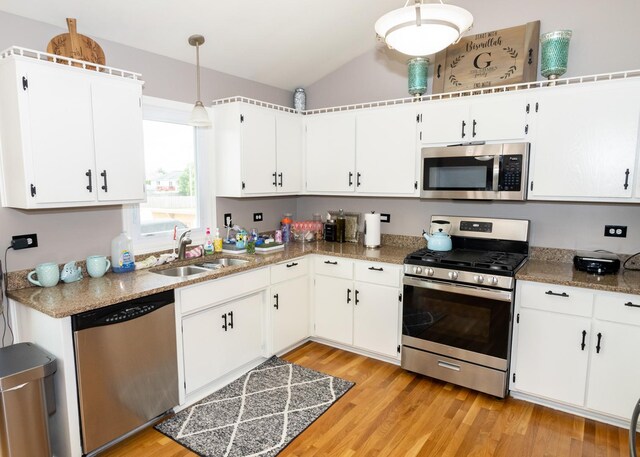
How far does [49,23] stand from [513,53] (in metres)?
3.16

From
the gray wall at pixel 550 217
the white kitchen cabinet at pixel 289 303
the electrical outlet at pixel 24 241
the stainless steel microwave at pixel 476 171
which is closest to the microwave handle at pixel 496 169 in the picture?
the stainless steel microwave at pixel 476 171

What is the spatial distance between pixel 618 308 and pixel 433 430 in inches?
52.9

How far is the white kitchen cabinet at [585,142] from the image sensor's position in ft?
8.24

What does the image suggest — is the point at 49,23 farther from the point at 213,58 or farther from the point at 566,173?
the point at 566,173

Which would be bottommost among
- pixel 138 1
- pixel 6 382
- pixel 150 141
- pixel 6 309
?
pixel 6 382

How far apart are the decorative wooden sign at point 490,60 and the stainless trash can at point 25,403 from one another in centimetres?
332

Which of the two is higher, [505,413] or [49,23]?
[49,23]

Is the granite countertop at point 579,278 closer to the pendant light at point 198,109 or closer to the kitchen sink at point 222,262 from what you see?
the kitchen sink at point 222,262

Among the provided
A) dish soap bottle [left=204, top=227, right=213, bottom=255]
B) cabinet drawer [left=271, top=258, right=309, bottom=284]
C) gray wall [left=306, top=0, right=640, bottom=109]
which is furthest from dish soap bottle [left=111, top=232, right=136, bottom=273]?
gray wall [left=306, top=0, right=640, bottom=109]

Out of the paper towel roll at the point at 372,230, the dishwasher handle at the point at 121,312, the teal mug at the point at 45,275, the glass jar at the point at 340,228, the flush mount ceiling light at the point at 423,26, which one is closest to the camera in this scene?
the flush mount ceiling light at the point at 423,26

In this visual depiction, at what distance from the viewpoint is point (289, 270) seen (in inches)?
134

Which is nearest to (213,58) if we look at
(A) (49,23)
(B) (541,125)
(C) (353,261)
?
(A) (49,23)

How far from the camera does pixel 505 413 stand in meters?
2.62

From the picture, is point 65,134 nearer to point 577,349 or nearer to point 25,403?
point 25,403
